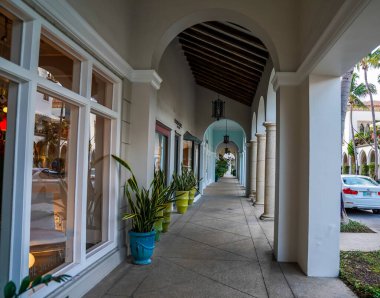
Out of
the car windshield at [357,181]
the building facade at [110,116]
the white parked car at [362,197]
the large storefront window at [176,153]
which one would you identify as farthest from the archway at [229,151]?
the building facade at [110,116]

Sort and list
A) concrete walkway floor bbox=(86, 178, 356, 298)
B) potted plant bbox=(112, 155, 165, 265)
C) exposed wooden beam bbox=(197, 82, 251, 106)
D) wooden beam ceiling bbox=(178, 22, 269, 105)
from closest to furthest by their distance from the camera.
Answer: concrete walkway floor bbox=(86, 178, 356, 298) → potted plant bbox=(112, 155, 165, 265) → wooden beam ceiling bbox=(178, 22, 269, 105) → exposed wooden beam bbox=(197, 82, 251, 106)

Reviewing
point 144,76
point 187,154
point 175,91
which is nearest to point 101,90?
point 144,76

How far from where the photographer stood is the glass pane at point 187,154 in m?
11.0

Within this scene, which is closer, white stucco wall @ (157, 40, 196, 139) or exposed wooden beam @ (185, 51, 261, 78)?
white stucco wall @ (157, 40, 196, 139)

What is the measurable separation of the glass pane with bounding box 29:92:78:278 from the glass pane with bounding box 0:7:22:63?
404mm

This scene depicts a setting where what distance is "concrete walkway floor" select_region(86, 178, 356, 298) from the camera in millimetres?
3375

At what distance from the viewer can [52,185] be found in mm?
3041

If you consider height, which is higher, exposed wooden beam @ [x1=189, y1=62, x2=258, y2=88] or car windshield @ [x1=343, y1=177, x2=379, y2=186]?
exposed wooden beam @ [x1=189, y1=62, x2=258, y2=88]

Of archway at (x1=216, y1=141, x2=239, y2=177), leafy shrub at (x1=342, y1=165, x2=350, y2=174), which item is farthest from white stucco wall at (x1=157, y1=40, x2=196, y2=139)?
leafy shrub at (x1=342, y1=165, x2=350, y2=174)

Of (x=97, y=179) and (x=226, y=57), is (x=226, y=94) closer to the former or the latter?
(x=226, y=57)

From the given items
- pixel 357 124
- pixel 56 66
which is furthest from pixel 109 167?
pixel 357 124

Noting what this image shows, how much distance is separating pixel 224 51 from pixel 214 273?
5516 mm

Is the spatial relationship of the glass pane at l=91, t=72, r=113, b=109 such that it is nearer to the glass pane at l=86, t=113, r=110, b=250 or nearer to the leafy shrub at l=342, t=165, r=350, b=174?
the glass pane at l=86, t=113, r=110, b=250

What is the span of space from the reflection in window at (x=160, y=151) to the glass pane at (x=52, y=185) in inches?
155
